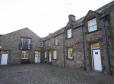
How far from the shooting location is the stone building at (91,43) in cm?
1044

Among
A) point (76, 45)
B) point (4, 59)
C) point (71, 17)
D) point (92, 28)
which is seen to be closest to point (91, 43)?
point (92, 28)

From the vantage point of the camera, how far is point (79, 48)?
14.3 metres

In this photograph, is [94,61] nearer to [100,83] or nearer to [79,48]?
[79,48]

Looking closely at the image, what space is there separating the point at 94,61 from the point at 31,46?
1772 cm

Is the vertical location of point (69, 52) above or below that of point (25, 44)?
below

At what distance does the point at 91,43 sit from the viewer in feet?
41.8

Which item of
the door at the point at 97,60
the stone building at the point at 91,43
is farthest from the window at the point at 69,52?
the door at the point at 97,60

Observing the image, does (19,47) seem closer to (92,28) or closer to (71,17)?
(71,17)

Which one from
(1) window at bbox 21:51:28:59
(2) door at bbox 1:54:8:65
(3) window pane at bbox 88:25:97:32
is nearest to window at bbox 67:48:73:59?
(3) window pane at bbox 88:25:97:32

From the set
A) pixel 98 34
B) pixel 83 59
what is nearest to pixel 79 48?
pixel 83 59

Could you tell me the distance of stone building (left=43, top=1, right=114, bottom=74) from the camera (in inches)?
411

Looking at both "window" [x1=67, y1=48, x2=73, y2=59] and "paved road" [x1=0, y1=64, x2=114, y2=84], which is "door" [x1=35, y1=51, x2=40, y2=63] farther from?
"paved road" [x1=0, y1=64, x2=114, y2=84]

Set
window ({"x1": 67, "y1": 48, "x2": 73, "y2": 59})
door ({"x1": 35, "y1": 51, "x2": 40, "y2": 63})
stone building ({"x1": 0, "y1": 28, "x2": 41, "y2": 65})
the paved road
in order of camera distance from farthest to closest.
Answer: door ({"x1": 35, "y1": 51, "x2": 40, "y2": 63}) < stone building ({"x1": 0, "y1": 28, "x2": 41, "y2": 65}) < window ({"x1": 67, "y1": 48, "x2": 73, "y2": 59}) < the paved road

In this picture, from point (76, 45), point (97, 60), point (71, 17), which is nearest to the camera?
point (97, 60)
